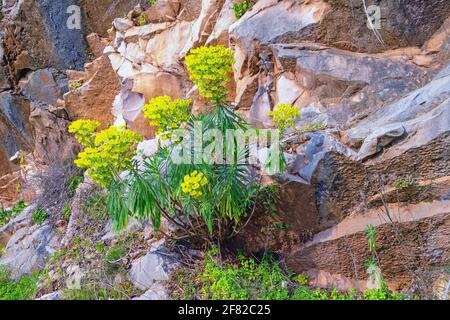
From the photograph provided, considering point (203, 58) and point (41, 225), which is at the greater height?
point (203, 58)

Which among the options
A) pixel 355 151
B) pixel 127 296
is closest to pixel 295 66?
pixel 355 151

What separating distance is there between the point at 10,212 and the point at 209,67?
5363 mm

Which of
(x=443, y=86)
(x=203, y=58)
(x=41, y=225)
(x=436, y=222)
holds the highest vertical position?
(x=203, y=58)

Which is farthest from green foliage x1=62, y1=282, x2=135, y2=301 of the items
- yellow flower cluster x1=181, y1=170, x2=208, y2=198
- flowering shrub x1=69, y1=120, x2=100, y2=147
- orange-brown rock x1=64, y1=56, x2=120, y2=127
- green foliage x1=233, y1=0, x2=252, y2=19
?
orange-brown rock x1=64, y1=56, x2=120, y2=127

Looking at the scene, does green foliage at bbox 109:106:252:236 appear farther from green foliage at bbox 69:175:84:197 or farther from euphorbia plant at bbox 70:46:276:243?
green foliage at bbox 69:175:84:197

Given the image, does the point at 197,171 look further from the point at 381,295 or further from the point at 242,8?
the point at 242,8

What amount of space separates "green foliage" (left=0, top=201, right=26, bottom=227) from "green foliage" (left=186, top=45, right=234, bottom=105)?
4.95 metres

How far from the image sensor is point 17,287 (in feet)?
17.8

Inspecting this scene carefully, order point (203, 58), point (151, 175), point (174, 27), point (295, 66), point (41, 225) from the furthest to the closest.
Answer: point (174, 27), point (41, 225), point (295, 66), point (151, 175), point (203, 58)

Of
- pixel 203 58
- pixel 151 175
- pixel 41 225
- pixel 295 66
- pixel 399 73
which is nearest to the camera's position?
pixel 203 58

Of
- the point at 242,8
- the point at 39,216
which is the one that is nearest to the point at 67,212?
the point at 39,216

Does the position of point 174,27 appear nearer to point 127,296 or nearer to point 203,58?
point 203,58

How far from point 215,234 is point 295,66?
7.86 feet

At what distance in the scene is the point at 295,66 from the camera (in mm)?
5844
